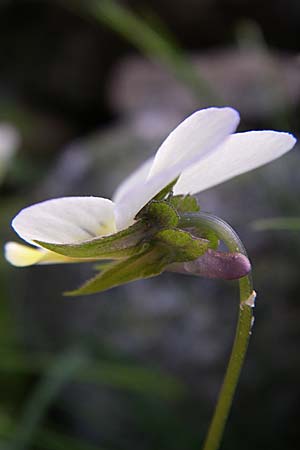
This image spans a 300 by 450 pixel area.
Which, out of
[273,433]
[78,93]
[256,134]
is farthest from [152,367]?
[78,93]

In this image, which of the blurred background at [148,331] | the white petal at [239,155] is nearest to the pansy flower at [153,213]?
the white petal at [239,155]

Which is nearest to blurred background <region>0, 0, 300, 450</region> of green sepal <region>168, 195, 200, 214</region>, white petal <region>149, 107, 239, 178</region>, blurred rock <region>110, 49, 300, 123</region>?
blurred rock <region>110, 49, 300, 123</region>

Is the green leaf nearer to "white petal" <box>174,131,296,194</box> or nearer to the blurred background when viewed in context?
"white petal" <box>174,131,296,194</box>

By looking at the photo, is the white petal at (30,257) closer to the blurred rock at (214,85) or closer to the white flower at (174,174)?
the white flower at (174,174)

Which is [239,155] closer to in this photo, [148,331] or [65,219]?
[65,219]

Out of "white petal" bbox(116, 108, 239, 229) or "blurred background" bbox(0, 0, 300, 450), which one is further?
"blurred background" bbox(0, 0, 300, 450)

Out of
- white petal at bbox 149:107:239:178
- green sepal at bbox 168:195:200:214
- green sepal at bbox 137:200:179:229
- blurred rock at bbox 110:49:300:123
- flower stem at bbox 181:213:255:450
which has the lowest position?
flower stem at bbox 181:213:255:450

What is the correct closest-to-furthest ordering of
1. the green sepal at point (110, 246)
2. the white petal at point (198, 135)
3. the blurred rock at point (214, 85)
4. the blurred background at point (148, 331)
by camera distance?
the white petal at point (198, 135)
the green sepal at point (110, 246)
the blurred background at point (148, 331)
the blurred rock at point (214, 85)

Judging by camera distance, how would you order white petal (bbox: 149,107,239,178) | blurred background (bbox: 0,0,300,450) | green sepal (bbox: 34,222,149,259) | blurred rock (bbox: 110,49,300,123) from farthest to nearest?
blurred rock (bbox: 110,49,300,123)
blurred background (bbox: 0,0,300,450)
green sepal (bbox: 34,222,149,259)
white petal (bbox: 149,107,239,178)

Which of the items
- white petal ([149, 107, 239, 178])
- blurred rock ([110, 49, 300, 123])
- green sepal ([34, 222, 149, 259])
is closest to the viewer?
white petal ([149, 107, 239, 178])
